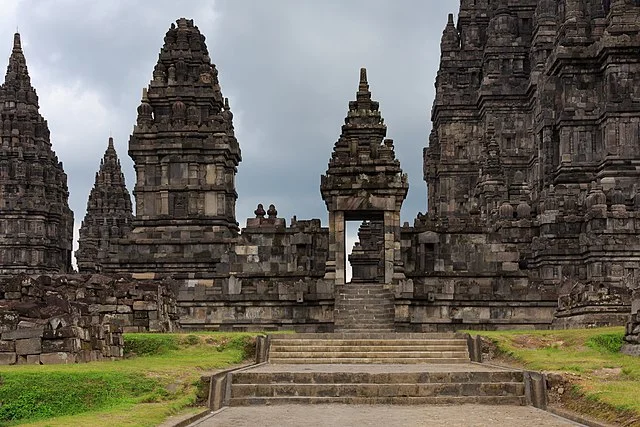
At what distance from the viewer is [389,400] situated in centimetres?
1800

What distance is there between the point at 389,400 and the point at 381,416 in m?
1.96

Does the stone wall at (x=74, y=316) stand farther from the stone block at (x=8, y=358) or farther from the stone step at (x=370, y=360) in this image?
the stone step at (x=370, y=360)

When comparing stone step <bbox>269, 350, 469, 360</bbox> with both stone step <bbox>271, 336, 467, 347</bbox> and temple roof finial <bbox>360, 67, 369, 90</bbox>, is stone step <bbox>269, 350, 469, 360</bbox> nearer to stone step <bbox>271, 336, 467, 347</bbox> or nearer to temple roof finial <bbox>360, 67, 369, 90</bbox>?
stone step <bbox>271, 336, 467, 347</bbox>

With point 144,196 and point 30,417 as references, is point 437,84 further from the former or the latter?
point 30,417

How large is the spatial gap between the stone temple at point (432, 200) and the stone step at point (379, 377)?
4703 mm

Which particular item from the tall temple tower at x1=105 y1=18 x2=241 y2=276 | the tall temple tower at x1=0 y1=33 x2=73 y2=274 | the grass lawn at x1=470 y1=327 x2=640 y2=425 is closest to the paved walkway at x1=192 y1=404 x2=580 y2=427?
the grass lawn at x1=470 y1=327 x2=640 y2=425

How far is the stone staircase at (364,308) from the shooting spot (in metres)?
33.3

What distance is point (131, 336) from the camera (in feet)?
80.0

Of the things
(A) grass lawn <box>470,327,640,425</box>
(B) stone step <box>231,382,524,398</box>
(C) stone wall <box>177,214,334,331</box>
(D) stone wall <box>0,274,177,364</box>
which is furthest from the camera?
(C) stone wall <box>177,214,334,331</box>

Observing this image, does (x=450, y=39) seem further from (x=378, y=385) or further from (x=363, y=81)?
(x=378, y=385)

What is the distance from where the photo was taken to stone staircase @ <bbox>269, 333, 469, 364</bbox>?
23.4 meters

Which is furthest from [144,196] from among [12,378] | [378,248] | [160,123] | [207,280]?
[12,378]

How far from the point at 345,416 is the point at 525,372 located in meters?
4.53

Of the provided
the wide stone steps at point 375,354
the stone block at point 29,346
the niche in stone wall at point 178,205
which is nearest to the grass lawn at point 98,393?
the stone block at point 29,346
